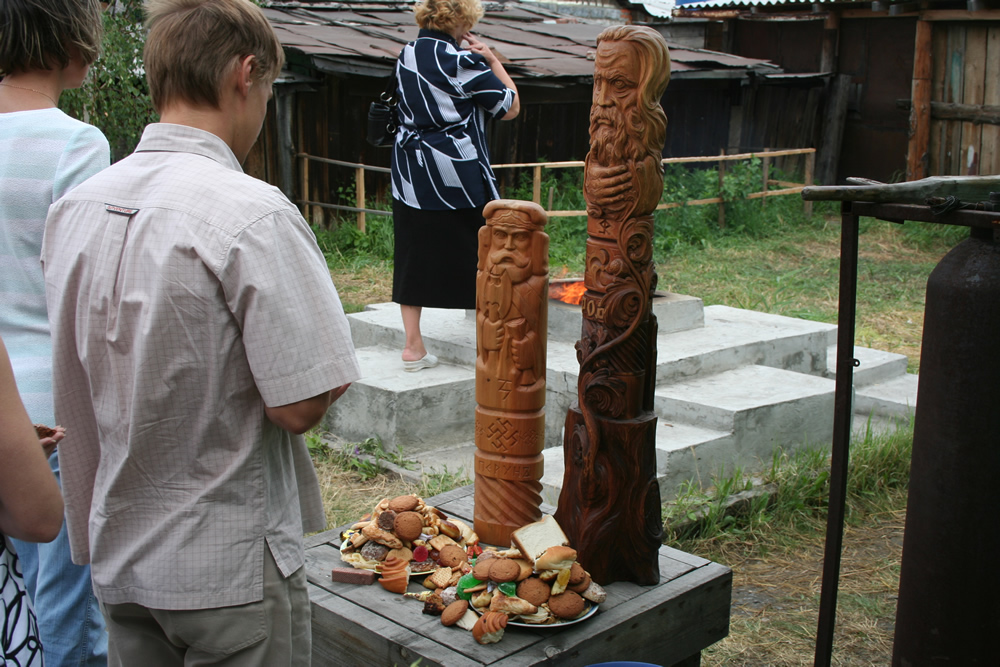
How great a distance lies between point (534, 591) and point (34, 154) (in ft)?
5.27

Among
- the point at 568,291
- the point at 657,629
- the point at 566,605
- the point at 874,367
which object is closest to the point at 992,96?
the point at 874,367

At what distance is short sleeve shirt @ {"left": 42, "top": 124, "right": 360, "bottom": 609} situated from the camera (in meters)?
1.53

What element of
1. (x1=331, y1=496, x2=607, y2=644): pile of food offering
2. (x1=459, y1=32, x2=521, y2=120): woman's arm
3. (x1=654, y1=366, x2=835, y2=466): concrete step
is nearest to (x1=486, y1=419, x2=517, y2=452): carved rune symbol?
(x1=331, y1=496, x2=607, y2=644): pile of food offering

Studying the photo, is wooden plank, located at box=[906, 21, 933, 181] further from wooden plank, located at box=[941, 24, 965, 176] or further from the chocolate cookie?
the chocolate cookie

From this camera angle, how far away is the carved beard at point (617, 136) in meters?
2.59

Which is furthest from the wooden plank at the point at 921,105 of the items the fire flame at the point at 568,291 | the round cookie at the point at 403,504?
the round cookie at the point at 403,504

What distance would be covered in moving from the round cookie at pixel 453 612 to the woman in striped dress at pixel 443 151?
2298 millimetres

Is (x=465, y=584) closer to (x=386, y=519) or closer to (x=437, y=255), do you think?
(x=386, y=519)

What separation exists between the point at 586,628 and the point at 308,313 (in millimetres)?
1376

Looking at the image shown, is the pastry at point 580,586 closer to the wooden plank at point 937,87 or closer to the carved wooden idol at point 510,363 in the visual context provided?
the carved wooden idol at point 510,363

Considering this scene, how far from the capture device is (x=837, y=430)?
250 cm

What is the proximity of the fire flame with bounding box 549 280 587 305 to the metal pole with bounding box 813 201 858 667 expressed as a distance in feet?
9.57

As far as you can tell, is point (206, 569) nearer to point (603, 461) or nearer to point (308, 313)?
point (308, 313)

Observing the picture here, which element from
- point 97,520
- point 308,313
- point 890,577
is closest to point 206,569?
point 97,520
